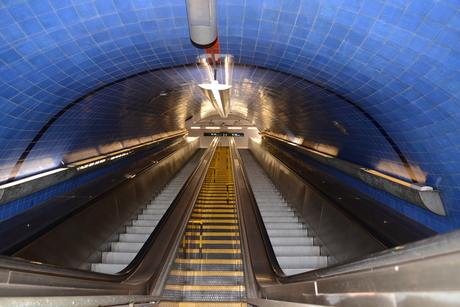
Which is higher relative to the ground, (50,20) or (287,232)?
(50,20)

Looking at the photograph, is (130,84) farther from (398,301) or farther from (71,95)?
(398,301)

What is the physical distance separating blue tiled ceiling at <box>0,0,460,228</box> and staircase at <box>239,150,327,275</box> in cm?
213

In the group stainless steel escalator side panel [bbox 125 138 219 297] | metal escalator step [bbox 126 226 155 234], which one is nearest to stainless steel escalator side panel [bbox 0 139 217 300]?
stainless steel escalator side panel [bbox 125 138 219 297]

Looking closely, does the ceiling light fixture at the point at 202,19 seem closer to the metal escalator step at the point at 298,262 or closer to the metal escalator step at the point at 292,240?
the metal escalator step at the point at 298,262

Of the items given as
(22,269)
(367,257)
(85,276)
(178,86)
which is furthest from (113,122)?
(367,257)

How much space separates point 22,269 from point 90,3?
3.17 m

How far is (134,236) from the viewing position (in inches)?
233

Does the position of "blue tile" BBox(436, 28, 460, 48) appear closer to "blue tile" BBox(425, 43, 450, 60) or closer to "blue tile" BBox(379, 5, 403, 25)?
"blue tile" BBox(425, 43, 450, 60)

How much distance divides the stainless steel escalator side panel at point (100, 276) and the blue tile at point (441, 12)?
374 centimetres

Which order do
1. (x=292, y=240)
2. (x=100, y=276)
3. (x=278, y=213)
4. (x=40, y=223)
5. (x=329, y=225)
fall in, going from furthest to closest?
1. (x=278, y=213)
2. (x=292, y=240)
3. (x=329, y=225)
4. (x=40, y=223)
5. (x=100, y=276)

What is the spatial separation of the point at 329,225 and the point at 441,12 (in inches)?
136

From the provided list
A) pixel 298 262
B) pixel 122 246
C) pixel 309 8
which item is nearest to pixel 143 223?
pixel 122 246

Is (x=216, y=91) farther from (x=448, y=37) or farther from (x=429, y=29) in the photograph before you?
(x=448, y=37)

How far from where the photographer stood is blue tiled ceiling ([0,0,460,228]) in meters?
3.47
